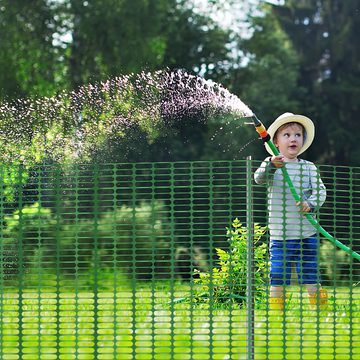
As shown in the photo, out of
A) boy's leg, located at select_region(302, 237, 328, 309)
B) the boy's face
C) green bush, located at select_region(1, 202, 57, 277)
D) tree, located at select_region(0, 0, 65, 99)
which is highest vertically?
tree, located at select_region(0, 0, 65, 99)

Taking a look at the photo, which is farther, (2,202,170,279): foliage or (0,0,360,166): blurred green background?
(0,0,360,166): blurred green background

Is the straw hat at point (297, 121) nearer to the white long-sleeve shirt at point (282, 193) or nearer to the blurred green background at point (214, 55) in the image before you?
the white long-sleeve shirt at point (282, 193)

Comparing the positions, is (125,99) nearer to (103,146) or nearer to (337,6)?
(103,146)

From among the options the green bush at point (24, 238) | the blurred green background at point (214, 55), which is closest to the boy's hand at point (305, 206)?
the green bush at point (24, 238)

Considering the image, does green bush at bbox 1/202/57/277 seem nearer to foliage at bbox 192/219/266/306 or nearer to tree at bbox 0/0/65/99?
foliage at bbox 192/219/266/306

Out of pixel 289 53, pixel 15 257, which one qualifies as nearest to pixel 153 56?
pixel 289 53

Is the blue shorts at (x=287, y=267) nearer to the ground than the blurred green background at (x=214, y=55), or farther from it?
nearer to the ground

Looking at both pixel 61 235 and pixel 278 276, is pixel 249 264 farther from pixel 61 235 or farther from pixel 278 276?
pixel 61 235

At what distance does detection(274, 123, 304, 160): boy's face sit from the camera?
306 inches

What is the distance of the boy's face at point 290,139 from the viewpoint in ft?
25.5

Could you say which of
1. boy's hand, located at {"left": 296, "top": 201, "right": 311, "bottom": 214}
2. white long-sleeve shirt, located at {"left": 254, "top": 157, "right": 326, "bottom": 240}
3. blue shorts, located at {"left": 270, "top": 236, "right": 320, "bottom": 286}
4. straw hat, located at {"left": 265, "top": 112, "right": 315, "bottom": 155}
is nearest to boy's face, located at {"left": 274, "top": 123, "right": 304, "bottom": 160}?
straw hat, located at {"left": 265, "top": 112, "right": 315, "bottom": 155}

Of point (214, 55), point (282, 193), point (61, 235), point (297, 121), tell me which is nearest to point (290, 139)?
point (297, 121)

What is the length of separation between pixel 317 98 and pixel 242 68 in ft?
7.31

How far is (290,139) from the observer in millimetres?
7770
